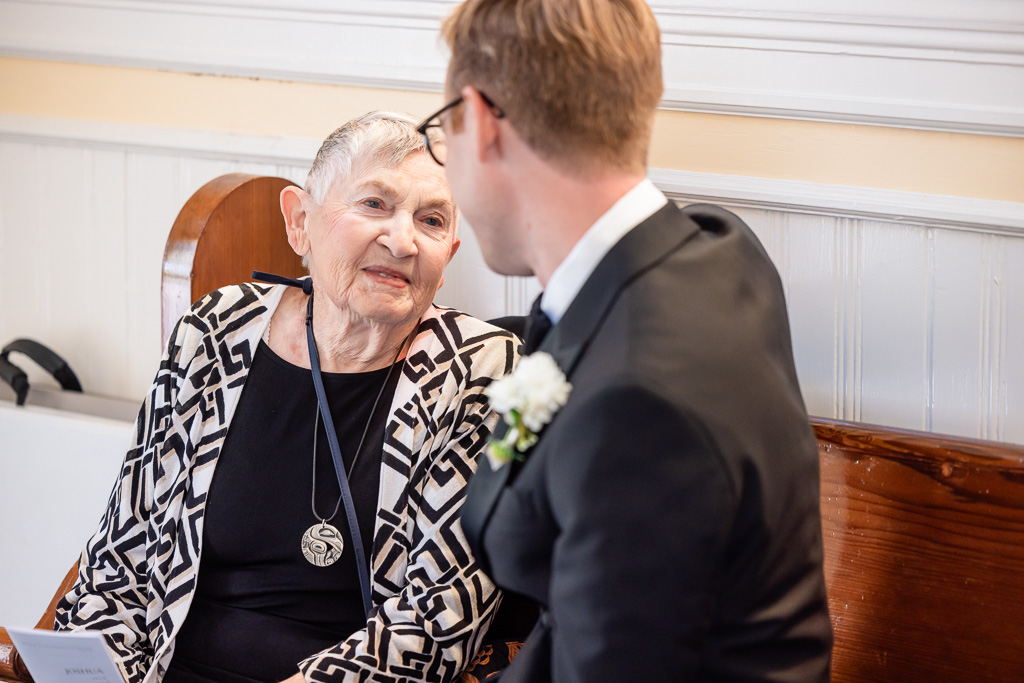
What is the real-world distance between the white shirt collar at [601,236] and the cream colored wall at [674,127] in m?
0.79

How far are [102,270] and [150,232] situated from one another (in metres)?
0.19

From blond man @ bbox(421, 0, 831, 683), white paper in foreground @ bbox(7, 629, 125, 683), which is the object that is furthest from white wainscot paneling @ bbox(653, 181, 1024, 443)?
white paper in foreground @ bbox(7, 629, 125, 683)

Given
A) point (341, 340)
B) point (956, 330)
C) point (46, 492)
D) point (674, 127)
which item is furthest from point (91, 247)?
point (956, 330)

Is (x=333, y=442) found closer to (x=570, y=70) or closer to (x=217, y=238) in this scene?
(x=217, y=238)

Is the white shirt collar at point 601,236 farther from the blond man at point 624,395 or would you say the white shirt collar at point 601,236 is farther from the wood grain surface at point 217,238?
the wood grain surface at point 217,238

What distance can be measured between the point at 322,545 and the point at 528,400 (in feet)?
2.65

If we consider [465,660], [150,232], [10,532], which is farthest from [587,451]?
[10,532]

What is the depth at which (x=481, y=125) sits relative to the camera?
946 millimetres

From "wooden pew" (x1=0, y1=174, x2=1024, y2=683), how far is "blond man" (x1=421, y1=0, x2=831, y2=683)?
1.75ft

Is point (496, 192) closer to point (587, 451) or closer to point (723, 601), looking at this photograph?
point (587, 451)

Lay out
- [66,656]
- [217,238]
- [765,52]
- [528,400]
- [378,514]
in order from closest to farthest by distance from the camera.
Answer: [528,400] → [66,656] → [378,514] → [765,52] → [217,238]

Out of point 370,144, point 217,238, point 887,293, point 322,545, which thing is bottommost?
point 322,545

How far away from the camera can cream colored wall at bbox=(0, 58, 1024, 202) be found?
1.55 m

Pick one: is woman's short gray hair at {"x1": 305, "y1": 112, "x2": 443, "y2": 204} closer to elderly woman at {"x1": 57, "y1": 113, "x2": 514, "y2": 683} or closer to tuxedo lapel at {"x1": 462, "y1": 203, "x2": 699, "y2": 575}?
elderly woman at {"x1": 57, "y1": 113, "x2": 514, "y2": 683}
